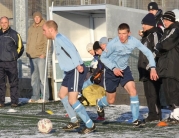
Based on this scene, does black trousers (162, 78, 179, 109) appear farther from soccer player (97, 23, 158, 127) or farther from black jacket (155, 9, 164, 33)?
black jacket (155, 9, 164, 33)

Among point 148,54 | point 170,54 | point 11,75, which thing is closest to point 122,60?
point 148,54

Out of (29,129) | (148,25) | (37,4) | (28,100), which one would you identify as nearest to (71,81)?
(29,129)

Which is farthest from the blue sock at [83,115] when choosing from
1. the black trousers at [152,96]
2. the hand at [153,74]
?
the black trousers at [152,96]

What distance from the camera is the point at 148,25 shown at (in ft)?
41.5

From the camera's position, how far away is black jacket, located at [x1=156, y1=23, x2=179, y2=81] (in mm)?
12273

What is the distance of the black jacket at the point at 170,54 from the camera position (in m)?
12.3

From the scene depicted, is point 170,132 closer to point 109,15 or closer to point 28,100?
point 109,15

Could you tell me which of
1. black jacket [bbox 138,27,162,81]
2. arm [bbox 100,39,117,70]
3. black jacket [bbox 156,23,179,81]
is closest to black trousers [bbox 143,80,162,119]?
black jacket [bbox 138,27,162,81]

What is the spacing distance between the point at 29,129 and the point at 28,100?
18.2 ft

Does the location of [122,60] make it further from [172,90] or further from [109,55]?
[172,90]

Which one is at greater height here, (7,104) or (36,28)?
(36,28)

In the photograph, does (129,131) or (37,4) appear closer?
(129,131)

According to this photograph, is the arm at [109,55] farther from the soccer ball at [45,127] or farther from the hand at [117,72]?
the soccer ball at [45,127]

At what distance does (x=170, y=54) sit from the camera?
1240cm
